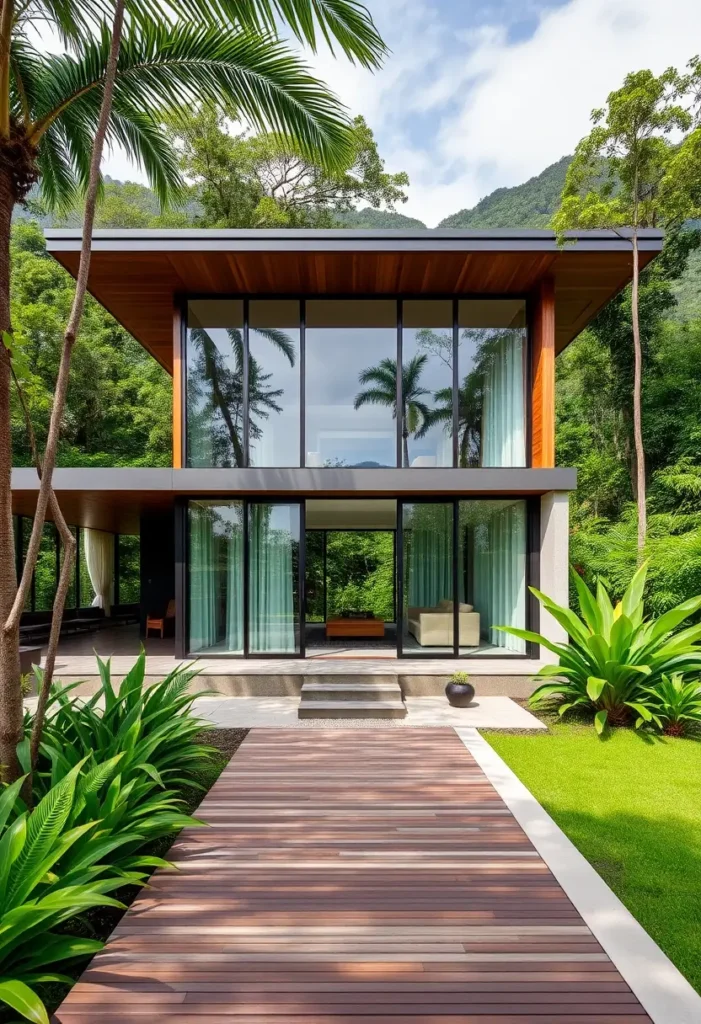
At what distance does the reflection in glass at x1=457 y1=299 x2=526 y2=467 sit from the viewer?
8.91 metres

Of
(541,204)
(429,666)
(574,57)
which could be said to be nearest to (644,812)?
(429,666)

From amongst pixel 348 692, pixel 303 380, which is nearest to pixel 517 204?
pixel 303 380

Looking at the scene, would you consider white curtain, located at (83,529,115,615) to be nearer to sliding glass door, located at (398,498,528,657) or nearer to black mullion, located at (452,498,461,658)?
sliding glass door, located at (398,498,528,657)

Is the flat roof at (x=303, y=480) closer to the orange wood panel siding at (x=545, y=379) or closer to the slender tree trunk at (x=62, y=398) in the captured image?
the orange wood panel siding at (x=545, y=379)

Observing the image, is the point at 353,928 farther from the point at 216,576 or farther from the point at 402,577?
the point at 216,576

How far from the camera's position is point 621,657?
607 cm

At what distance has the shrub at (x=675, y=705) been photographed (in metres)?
5.89

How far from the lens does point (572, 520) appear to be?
1490cm

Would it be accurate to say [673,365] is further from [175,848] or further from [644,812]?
[175,848]

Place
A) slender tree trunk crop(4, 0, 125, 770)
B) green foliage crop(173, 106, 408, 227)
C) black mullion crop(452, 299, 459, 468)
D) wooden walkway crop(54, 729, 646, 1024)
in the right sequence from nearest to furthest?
1. wooden walkway crop(54, 729, 646, 1024)
2. slender tree trunk crop(4, 0, 125, 770)
3. black mullion crop(452, 299, 459, 468)
4. green foliage crop(173, 106, 408, 227)

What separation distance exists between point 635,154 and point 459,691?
31.5 ft

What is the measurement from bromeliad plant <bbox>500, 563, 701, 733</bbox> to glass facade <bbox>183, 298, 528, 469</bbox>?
316cm

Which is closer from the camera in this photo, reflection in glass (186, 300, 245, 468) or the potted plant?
the potted plant

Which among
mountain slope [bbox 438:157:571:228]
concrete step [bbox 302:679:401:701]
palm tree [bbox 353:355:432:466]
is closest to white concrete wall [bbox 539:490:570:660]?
palm tree [bbox 353:355:432:466]
